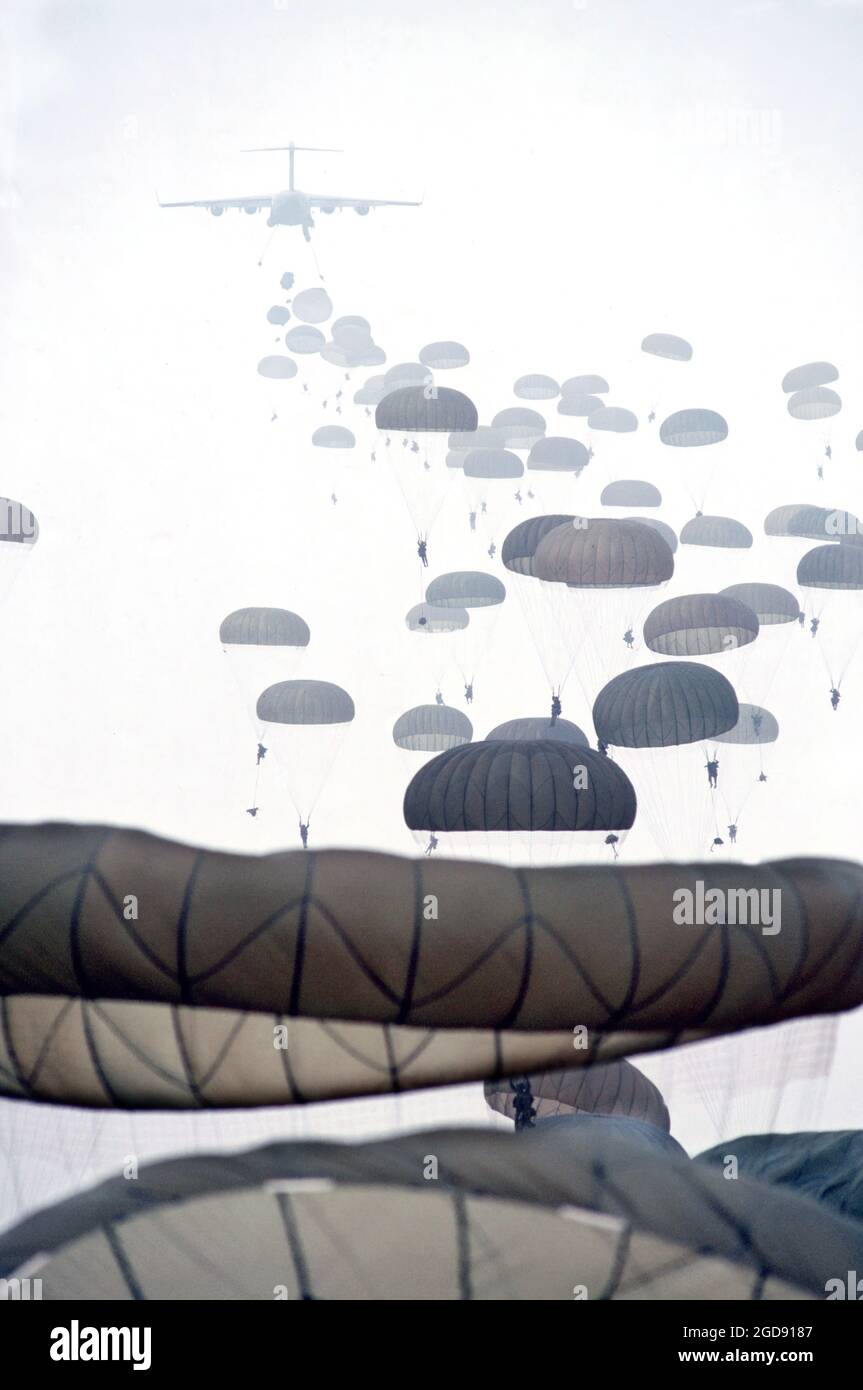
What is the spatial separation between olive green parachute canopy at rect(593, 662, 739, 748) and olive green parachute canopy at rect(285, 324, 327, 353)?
26.3 meters

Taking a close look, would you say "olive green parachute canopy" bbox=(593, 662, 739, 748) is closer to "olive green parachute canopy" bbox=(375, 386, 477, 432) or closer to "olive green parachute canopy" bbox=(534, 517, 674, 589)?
"olive green parachute canopy" bbox=(534, 517, 674, 589)

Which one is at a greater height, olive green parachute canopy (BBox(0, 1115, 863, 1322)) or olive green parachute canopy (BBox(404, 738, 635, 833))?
olive green parachute canopy (BBox(404, 738, 635, 833))

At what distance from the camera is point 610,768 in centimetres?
2578

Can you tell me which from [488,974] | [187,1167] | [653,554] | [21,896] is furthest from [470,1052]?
[653,554]

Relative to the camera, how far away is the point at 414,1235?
6.60m

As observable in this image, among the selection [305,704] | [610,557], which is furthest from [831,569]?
[305,704]

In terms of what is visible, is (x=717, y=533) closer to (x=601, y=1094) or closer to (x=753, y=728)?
(x=753, y=728)

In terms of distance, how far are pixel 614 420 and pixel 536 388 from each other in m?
2.91

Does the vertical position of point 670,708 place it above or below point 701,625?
below

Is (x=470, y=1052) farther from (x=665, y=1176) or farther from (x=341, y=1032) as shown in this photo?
Answer: (x=665, y=1176)

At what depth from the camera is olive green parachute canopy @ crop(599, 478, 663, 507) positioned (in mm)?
43344

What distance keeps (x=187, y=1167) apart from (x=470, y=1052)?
1542 millimetres

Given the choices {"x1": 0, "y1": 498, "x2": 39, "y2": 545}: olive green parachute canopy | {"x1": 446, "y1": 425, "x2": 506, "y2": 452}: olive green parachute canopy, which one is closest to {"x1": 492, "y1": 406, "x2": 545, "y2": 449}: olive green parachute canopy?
{"x1": 446, "y1": 425, "x2": 506, "y2": 452}: olive green parachute canopy

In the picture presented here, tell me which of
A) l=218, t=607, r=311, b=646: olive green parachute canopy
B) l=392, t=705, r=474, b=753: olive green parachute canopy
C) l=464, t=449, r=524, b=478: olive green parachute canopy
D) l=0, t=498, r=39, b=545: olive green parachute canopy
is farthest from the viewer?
l=464, t=449, r=524, b=478: olive green parachute canopy
